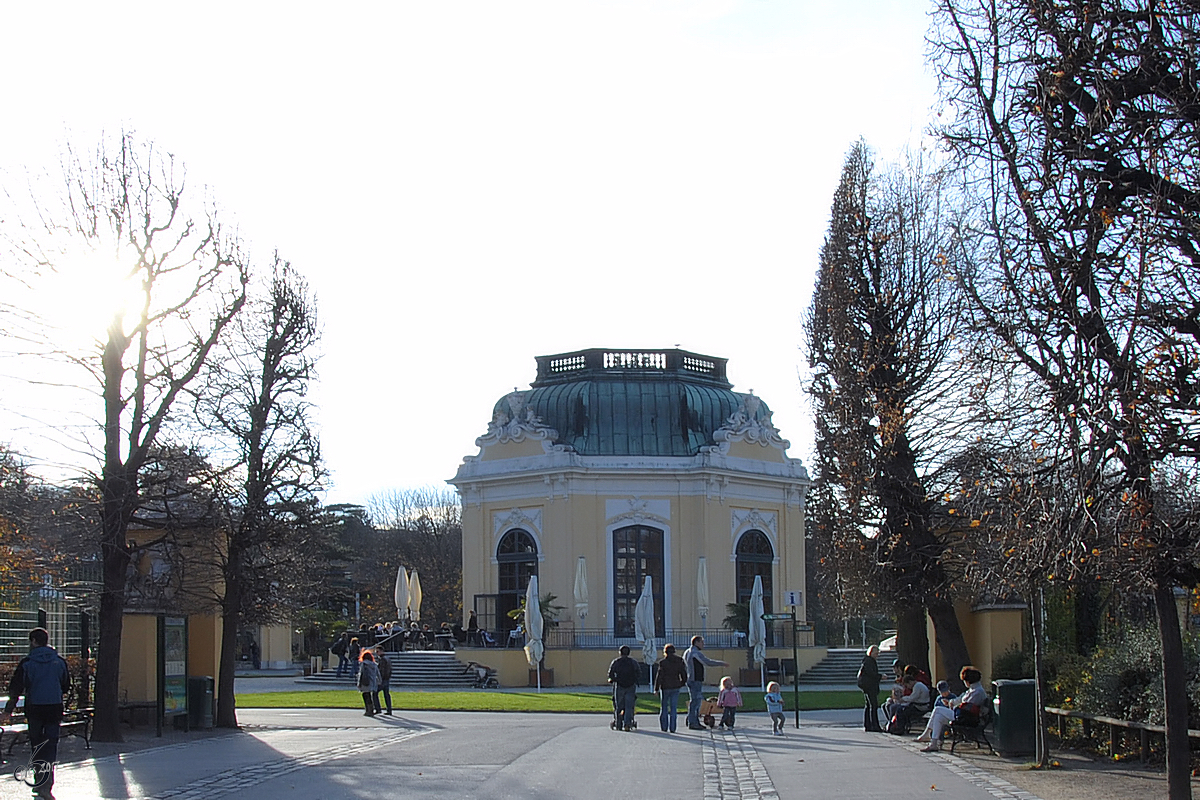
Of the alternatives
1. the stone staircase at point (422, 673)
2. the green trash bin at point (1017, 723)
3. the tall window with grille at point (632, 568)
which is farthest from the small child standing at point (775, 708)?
the tall window with grille at point (632, 568)

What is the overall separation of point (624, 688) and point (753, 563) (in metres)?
23.2

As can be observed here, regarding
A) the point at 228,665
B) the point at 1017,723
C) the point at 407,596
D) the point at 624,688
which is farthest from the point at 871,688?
the point at 407,596

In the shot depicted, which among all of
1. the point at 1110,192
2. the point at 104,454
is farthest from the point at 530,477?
the point at 1110,192

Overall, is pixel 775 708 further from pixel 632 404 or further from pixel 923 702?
pixel 632 404

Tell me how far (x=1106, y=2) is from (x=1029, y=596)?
739cm

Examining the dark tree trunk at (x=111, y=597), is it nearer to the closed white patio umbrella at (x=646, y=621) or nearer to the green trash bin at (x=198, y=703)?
the green trash bin at (x=198, y=703)

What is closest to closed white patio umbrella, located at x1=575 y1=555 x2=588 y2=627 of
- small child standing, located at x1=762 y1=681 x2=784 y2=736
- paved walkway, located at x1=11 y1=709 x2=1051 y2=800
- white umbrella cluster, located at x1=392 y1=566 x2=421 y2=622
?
white umbrella cluster, located at x1=392 y1=566 x2=421 y2=622

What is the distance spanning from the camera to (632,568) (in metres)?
44.3

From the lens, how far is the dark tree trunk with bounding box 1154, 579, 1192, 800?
11.7 m

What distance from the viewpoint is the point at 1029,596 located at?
16.2 metres

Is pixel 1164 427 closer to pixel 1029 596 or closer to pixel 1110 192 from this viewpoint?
pixel 1110 192

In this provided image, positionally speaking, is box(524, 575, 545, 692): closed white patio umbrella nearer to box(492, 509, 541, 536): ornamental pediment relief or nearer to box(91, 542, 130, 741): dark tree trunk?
box(492, 509, 541, 536): ornamental pediment relief

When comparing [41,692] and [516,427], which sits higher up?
[516,427]

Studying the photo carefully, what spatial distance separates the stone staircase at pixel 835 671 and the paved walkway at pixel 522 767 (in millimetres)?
18923
